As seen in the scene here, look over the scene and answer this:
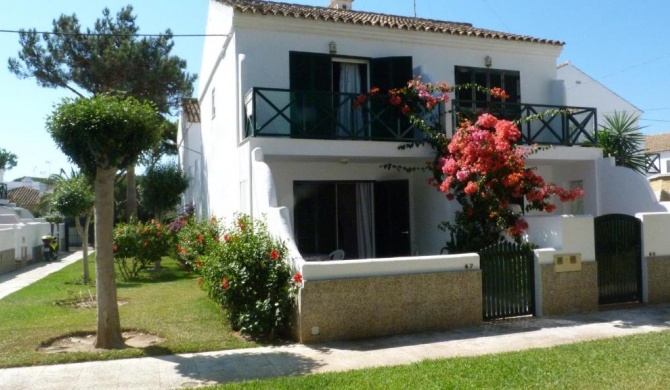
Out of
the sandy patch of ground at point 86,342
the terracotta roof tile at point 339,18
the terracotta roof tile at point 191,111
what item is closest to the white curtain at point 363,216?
the terracotta roof tile at point 339,18

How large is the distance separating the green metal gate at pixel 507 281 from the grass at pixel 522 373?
2204mm

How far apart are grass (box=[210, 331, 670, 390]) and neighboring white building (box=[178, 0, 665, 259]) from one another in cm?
551

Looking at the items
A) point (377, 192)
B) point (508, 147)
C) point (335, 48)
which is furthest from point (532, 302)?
A: point (335, 48)

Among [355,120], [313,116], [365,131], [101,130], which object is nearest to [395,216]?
[365,131]

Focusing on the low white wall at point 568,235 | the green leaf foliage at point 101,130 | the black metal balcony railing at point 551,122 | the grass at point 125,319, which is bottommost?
the grass at point 125,319

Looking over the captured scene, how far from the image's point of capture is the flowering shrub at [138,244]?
1568cm

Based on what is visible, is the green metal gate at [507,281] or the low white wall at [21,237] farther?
the low white wall at [21,237]

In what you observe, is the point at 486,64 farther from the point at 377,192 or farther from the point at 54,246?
the point at 54,246

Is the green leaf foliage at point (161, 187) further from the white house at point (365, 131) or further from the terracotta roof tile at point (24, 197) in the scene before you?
the terracotta roof tile at point (24, 197)

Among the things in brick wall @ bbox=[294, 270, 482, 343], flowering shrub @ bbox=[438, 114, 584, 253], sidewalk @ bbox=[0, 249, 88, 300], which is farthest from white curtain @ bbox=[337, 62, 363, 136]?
sidewalk @ bbox=[0, 249, 88, 300]

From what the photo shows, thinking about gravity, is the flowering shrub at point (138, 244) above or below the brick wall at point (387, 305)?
above

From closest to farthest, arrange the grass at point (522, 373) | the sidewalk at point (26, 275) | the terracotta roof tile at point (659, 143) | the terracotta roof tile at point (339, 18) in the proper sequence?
the grass at point (522, 373) → the terracotta roof tile at point (339, 18) → the sidewalk at point (26, 275) → the terracotta roof tile at point (659, 143)

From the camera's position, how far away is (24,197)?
158ft

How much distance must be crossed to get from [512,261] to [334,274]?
345 centimetres
